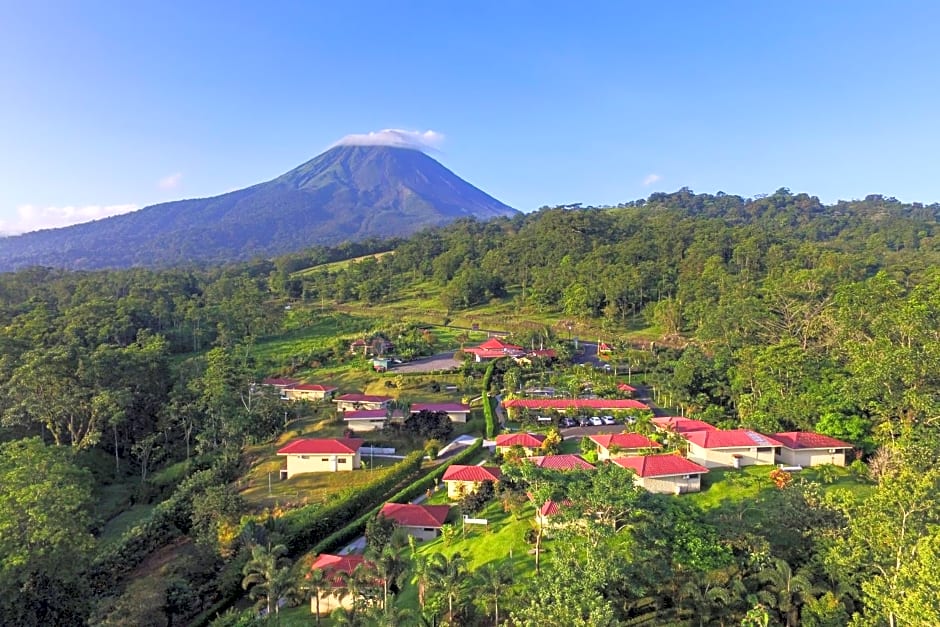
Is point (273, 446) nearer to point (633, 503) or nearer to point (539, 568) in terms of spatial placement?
point (539, 568)

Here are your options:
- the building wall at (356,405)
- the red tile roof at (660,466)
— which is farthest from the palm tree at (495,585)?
the building wall at (356,405)

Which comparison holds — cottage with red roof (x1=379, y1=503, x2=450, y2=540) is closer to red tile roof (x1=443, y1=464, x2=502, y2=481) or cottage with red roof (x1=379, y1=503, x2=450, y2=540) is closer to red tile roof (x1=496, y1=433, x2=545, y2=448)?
red tile roof (x1=443, y1=464, x2=502, y2=481)

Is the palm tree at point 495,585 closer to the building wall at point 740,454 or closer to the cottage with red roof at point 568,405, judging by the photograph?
the building wall at point 740,454

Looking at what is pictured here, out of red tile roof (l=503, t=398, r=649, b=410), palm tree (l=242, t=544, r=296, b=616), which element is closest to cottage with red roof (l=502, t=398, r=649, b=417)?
→ red tile roof (l=503, t=398, r=649, b=410)

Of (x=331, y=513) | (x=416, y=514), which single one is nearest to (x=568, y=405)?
(x=416, y=514)

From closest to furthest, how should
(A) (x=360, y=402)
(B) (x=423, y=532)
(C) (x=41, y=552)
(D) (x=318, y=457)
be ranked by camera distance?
(C) (x=41, y=552), (B) (x=423, y=532), (D) (x=318, y=457), (A) (x=360, y=402)

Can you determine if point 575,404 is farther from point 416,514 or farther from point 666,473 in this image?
point 416,514

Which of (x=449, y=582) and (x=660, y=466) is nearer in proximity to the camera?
(x=449, y=582)
